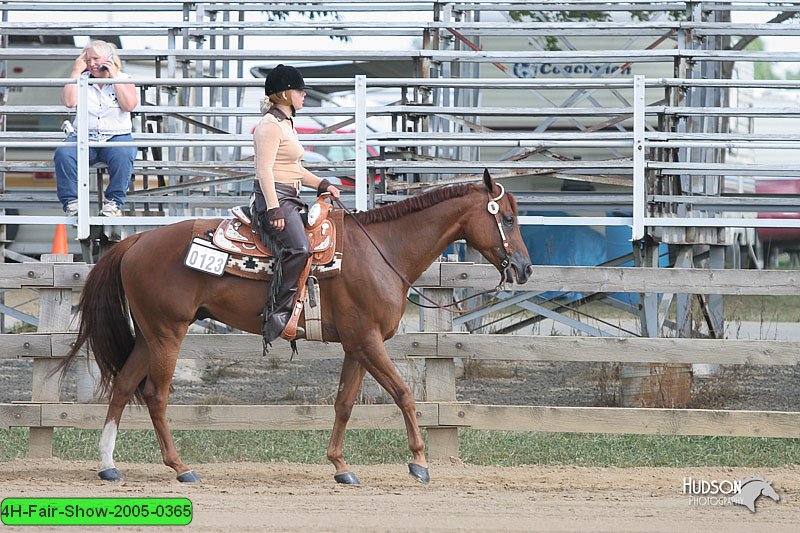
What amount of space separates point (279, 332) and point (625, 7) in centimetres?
721

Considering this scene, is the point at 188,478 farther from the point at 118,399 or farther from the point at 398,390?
the point at 398,390

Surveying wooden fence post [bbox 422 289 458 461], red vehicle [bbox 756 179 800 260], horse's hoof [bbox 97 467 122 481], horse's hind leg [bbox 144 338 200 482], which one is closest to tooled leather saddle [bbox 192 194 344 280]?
horse's hind leg [bbox 144 338 200 482]

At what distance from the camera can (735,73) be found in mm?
21281

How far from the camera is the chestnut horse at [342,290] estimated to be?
7.24 m

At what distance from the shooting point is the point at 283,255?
7074 mm

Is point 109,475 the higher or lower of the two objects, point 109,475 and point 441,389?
the lower

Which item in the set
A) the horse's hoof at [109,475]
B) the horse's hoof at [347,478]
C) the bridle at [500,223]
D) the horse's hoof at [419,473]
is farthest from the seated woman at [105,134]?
the horse's hoof at [419,473]

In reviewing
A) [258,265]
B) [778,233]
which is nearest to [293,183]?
[258,265]

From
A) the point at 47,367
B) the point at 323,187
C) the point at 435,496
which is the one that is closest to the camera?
the point at 435,496

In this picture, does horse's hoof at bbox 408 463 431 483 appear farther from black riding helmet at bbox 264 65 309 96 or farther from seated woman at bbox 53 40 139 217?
seated woman at bbox 53 40 139 217

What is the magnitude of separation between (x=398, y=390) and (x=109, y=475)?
6.53 feet

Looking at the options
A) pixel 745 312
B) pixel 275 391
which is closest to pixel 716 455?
pixel 275 391

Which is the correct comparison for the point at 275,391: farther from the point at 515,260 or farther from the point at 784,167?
the point at 784,167

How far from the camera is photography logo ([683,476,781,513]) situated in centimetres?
669
